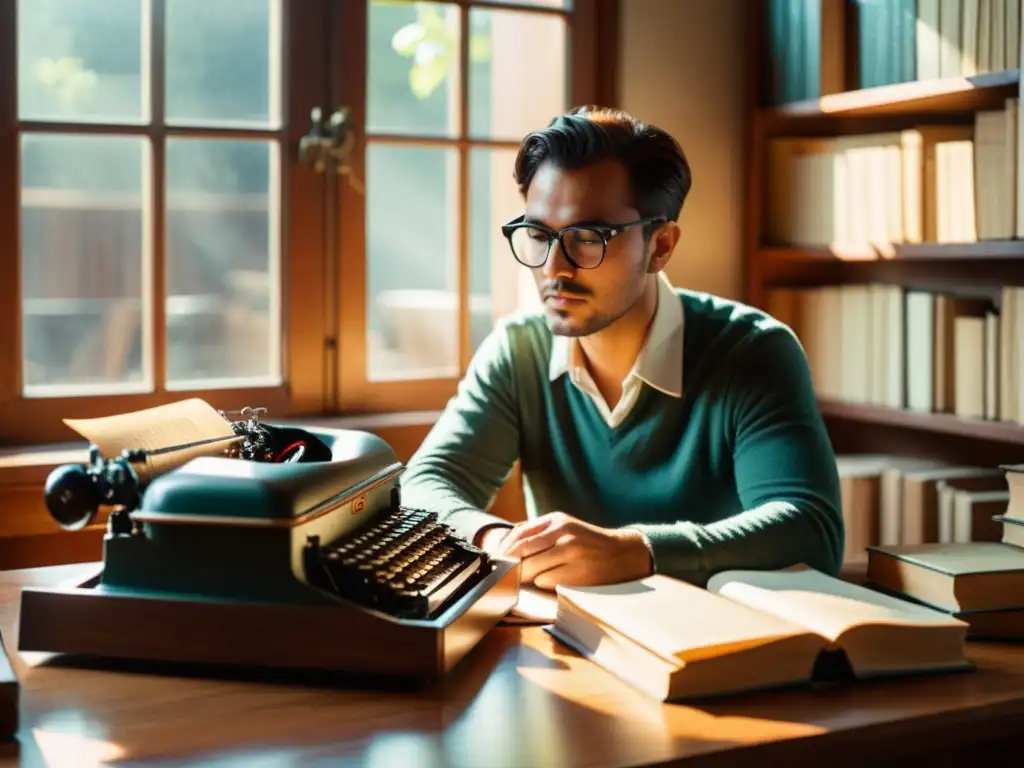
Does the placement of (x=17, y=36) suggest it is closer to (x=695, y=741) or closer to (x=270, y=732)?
(x=270, y=732)

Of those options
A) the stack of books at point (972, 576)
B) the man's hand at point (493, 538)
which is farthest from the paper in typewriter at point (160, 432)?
the stack of books at point (972, 576)

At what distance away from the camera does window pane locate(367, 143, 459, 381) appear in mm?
2941

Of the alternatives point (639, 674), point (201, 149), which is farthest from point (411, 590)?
point (201, 149)

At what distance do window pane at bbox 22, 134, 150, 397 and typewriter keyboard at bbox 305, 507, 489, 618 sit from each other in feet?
4.44

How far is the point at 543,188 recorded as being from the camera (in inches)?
73.9

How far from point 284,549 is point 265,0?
6.17ft

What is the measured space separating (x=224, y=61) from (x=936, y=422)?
173cm

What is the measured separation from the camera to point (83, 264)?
2641 mm

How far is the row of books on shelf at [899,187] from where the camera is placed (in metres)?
2.60

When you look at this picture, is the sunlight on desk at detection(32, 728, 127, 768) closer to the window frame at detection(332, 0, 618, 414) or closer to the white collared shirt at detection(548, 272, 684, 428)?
the white collared shirt at detection(548, 272, 684, 428)

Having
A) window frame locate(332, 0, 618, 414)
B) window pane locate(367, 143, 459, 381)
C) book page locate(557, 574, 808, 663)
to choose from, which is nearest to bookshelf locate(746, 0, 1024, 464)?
window frame locate(332, 0, 618, 414)

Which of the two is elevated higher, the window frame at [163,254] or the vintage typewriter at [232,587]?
the window frame at [163,254]

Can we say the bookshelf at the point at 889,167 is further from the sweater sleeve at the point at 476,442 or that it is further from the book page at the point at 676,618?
the book page at the point at 676,618

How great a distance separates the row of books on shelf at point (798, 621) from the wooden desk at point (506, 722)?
22mm
